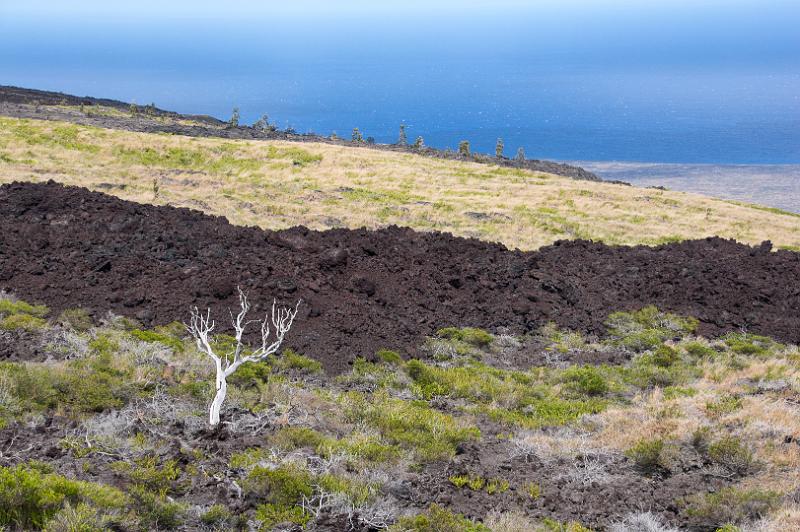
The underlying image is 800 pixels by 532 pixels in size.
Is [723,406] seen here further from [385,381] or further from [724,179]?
[724,179]

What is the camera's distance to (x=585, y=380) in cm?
1389

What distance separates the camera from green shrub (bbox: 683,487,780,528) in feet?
28.5

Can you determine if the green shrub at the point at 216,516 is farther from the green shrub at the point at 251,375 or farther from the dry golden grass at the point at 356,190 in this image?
the dry golden grass at the point at 356,190

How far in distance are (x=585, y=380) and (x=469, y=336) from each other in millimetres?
3108

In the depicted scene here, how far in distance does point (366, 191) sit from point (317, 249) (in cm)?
2114

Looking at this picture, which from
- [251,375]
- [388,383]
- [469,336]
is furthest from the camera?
[469,336]

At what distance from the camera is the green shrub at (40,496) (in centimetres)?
716

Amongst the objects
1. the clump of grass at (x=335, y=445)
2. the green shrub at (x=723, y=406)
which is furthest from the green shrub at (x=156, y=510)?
the green shrub at (x=723, y=406)

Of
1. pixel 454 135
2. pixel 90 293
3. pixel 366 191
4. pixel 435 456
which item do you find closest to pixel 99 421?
pixel 435 456

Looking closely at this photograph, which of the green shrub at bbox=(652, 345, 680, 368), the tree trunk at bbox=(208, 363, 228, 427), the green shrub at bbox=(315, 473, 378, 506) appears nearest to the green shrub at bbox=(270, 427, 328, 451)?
the tree trunk at bbox=(208, 363, 228, 427)

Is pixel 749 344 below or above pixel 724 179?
below

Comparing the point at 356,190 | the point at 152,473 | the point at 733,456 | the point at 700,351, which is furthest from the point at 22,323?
the point at 356,190

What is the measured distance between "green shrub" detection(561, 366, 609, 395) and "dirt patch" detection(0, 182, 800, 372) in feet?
9.41

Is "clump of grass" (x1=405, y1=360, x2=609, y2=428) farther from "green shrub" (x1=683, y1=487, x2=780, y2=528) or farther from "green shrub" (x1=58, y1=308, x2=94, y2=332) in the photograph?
"green shrub" (x1=58, y1=308, x2=94, y2=332)
